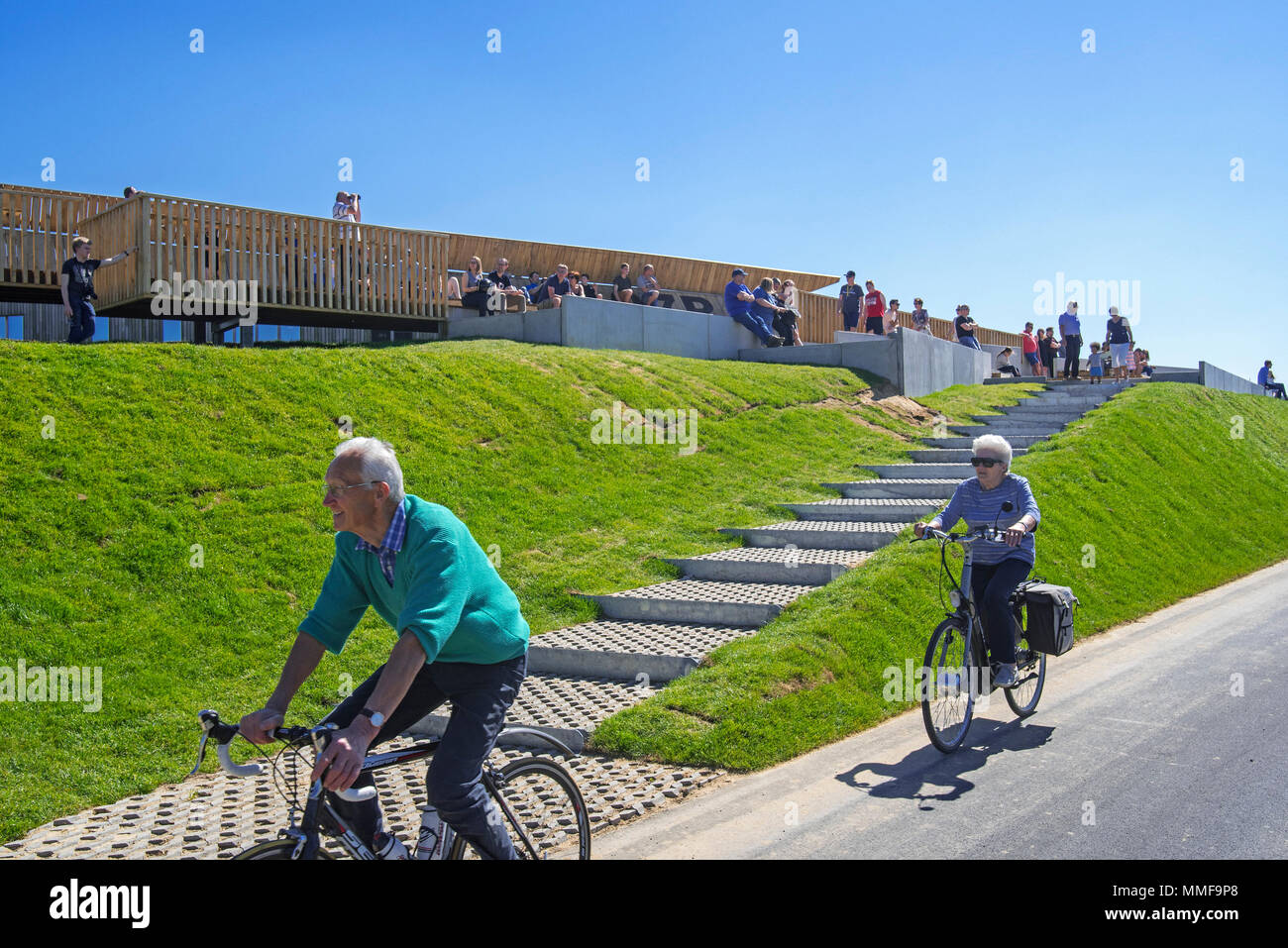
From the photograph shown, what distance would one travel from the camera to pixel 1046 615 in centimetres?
723

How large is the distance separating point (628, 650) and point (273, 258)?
11227 millimetres

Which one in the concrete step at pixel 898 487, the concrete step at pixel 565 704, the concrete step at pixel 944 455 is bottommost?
the concrete step at pixel 565 704

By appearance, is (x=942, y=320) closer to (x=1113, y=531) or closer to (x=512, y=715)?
(x=1113, y=531)

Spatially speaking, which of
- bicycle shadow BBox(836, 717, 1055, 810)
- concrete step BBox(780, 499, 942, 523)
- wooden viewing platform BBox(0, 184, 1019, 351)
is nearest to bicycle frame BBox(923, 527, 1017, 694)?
bicycle shadow BBox(836, 717, 1055, 810)

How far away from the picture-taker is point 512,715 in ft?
24.1

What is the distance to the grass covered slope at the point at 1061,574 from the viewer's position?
23.0ft

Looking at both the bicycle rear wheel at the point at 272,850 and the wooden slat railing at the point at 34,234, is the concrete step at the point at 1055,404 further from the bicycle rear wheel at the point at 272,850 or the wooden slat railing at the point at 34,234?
the bicycle rear wheel at the point at 272,850

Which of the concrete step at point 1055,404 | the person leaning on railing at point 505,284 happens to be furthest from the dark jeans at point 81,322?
the concrete step at point 1055,404

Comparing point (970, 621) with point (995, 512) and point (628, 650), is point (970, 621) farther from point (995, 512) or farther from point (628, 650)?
point (628, 650)

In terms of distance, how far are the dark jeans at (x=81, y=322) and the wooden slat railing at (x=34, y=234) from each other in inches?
102

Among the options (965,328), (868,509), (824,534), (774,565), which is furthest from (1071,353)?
(774,565)
